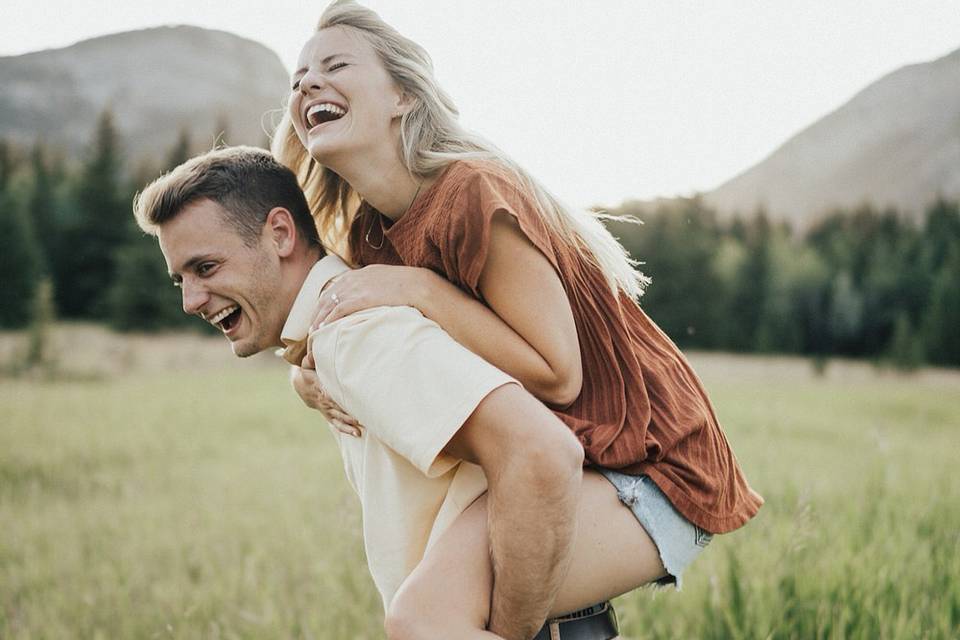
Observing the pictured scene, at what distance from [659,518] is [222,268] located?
152 cm

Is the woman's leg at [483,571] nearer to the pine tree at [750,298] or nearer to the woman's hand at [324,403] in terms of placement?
the woman's hand at [324,403]

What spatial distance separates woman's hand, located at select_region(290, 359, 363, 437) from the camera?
232cm

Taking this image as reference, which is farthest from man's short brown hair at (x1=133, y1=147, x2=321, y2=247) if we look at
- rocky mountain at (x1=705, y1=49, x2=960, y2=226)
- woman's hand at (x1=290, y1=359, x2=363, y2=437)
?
rocky mountain at (x1=705, y1=49, x2=960, y2=226)

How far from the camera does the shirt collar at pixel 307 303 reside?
2410 mm

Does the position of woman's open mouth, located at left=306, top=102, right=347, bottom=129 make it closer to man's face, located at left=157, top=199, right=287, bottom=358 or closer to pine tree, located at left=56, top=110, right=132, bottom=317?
man's face, located at left=157, top=199, right=287, bottom=358

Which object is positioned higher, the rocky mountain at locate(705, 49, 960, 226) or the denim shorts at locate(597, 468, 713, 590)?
the denim shorts at locate(597, 468, 713, 590)

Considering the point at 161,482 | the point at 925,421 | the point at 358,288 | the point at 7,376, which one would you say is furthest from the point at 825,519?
the point at 7,376

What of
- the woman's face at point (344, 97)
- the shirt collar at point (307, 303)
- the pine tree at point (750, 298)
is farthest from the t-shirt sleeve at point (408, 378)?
the pine tree at point (750, 298)

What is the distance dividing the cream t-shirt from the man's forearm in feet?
0.61

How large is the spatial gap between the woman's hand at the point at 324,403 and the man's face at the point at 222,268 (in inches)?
8.4

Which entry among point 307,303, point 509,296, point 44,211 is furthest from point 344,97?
point 44,211

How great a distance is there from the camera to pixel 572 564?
79.7 inches

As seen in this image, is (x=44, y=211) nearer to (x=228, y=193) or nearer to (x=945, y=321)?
(x=228, y=193)

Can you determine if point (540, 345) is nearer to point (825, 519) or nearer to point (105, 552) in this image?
point (825, 519)
